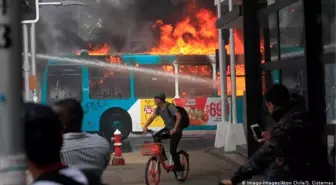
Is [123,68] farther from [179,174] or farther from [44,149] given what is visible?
[44,149]

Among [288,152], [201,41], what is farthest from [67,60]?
[288,152]

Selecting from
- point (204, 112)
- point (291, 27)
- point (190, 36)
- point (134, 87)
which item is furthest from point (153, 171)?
point (190, 36)

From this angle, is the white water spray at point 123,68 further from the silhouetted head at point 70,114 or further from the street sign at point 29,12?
the silhouetted head at point 70,114

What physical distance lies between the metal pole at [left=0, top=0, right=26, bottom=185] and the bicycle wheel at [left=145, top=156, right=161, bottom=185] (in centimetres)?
839

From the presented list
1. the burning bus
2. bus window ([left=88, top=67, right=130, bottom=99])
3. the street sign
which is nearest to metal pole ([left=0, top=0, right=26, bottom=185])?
Answer: the street sign

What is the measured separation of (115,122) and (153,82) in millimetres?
2070

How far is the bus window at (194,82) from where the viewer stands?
22344 mm

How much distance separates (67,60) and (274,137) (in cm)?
1837

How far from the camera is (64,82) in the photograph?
22125 millimetres

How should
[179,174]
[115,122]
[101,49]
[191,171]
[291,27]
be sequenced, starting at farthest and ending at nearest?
[101,49]
[115,122]
[191,171]
[179,174]
[291,27]

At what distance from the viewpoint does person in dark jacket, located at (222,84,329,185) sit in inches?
174

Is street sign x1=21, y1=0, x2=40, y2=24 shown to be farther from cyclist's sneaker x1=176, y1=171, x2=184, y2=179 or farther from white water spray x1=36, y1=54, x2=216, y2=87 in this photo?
white water spray x1=36, y1=54, x2=216, y2=87

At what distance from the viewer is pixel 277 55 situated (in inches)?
321

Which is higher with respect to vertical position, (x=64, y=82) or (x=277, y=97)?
(x=64, y=82)
